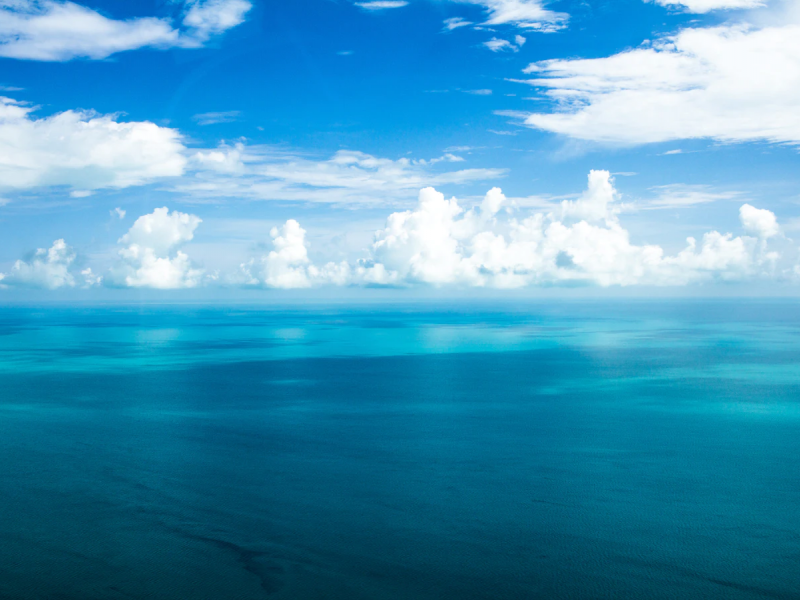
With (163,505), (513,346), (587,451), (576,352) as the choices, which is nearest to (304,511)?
(163,505)

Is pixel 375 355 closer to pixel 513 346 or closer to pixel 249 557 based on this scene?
pixel 513 346

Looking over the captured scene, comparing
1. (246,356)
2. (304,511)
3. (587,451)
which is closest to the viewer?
(304,511)

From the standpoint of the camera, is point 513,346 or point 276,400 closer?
point 276,400

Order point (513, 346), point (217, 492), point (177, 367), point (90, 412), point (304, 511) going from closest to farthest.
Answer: point (304, 511)
point (217, 492)
point (90, 412)
point (177, 367)
point (513, 346)

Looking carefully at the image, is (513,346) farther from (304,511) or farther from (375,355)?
(304,511)

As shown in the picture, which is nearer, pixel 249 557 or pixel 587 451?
pixel 249 557

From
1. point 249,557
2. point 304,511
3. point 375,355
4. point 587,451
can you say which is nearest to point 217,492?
point 304,511
